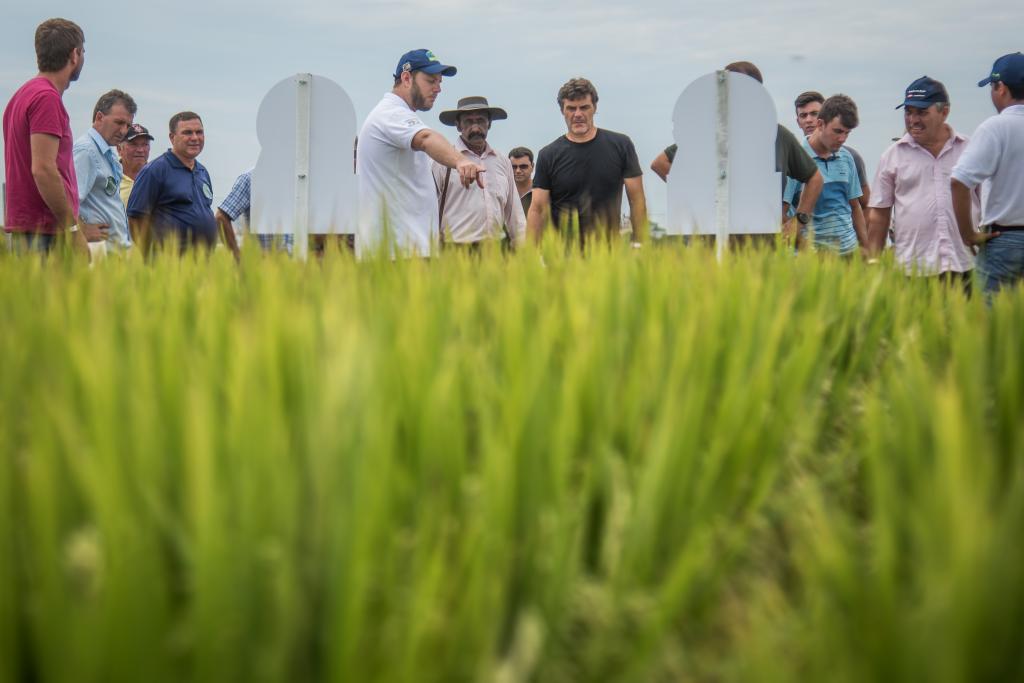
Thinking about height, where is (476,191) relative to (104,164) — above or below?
Answer: below

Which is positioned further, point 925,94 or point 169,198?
point 169,198

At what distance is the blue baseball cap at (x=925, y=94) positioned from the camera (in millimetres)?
5957

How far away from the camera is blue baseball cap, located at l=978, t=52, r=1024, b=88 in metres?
5.21

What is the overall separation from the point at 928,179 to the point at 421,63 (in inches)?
114

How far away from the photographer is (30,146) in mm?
4793

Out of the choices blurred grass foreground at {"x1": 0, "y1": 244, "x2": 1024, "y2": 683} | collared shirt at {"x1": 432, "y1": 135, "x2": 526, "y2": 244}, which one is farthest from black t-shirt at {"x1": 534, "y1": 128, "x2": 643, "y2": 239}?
blurred grass foreground at {"x1": 0, "y1": 244, "x2": 1024, "y2": 683}

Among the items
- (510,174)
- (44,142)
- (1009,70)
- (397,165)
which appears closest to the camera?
(44,142)

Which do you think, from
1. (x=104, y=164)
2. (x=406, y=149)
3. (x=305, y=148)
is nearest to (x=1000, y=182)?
(x=406, y=149)

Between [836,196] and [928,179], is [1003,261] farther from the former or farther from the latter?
[836,196]

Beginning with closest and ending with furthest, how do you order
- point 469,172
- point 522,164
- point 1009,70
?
1. point 469,172
2. point 1009,70
3. point 522,164

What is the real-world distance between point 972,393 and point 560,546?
69 cm

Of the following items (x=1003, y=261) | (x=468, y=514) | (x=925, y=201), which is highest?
A: (x=925, y=201)

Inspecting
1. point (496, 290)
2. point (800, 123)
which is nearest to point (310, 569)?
point (496, 290)

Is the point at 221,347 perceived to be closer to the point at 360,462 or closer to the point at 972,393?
the point at 360,462
